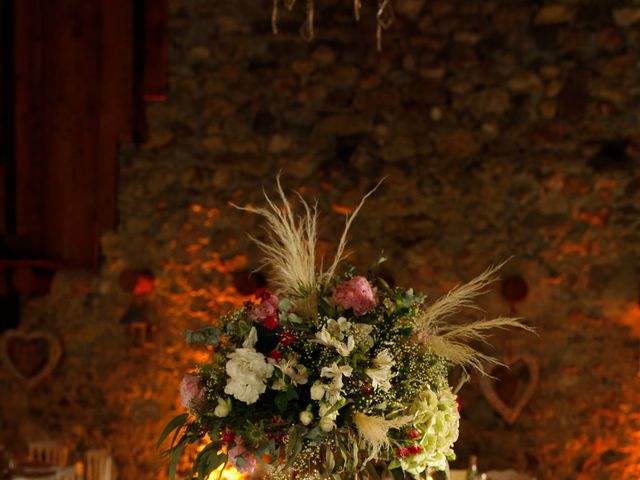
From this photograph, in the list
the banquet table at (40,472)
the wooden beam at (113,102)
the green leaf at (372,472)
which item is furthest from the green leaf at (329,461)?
the wooden beam at (113,102)

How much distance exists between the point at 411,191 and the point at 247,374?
3.36m

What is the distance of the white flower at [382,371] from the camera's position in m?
1.71

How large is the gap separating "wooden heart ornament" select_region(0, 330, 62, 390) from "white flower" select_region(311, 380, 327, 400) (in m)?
3.95

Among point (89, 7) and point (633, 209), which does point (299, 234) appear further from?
point (89, 7)

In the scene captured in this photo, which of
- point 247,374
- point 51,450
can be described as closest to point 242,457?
point 247,374

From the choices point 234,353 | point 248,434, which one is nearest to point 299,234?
point 234,353

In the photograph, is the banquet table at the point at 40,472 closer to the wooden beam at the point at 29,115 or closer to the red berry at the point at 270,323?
the wooden beam at the point at 29,115

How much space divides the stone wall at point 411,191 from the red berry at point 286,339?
3175mm

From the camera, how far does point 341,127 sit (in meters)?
4.99

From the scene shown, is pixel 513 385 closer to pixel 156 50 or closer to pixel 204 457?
pixel 156 50

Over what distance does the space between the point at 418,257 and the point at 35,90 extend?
2.80 m

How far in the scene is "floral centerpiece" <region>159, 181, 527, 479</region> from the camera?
5.55 feet

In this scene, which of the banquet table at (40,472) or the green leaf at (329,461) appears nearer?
the green leaf at (329,461)

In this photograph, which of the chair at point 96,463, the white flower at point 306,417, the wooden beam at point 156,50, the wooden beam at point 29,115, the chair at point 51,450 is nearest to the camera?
the white flower at point 306,417
